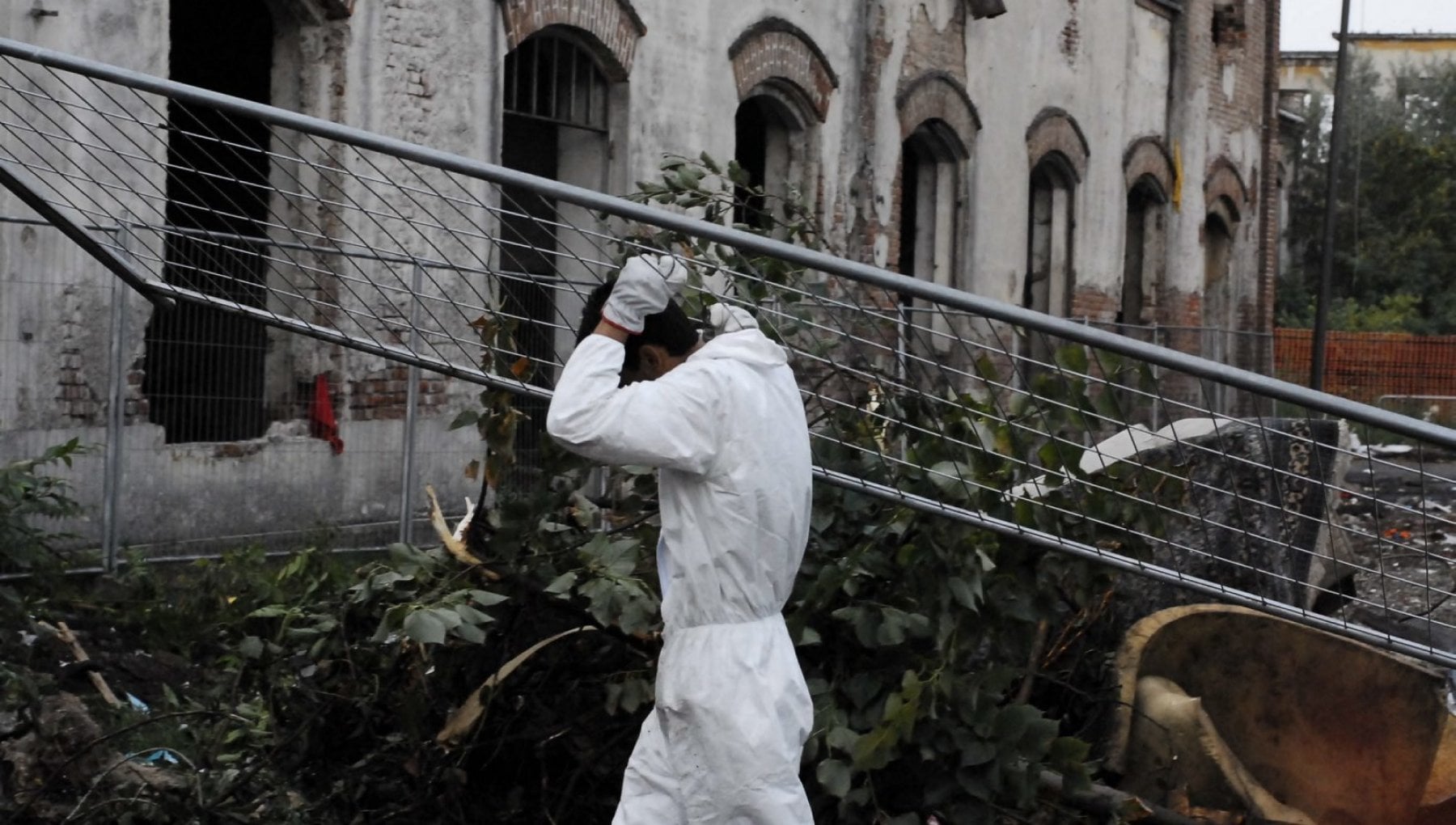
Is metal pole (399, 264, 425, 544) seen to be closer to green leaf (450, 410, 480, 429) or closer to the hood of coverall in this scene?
green leaf (450, 410, 480, 429)

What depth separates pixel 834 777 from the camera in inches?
185

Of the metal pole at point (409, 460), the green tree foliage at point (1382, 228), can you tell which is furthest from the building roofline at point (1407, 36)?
the metal pole at point (409, 460)

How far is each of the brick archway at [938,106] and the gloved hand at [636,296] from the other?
1180 centimetres

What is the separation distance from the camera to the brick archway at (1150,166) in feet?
67.0

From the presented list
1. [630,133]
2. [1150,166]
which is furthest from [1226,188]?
[630,133]

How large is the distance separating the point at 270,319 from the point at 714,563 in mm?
1697

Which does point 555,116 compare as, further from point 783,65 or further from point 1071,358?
point 1071,358

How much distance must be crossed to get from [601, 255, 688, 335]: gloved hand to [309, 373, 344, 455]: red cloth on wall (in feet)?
20.1

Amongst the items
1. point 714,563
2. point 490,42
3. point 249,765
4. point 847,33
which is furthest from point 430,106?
point 714,563

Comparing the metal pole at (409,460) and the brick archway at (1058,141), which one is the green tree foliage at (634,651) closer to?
the metal pole at (409,460)

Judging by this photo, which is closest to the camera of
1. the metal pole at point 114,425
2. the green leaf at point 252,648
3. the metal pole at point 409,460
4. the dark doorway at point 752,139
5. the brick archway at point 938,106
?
the green leaf at point 252,648

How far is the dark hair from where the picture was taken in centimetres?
414

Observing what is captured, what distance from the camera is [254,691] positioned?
5.78 m

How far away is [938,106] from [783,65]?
2.73 m
